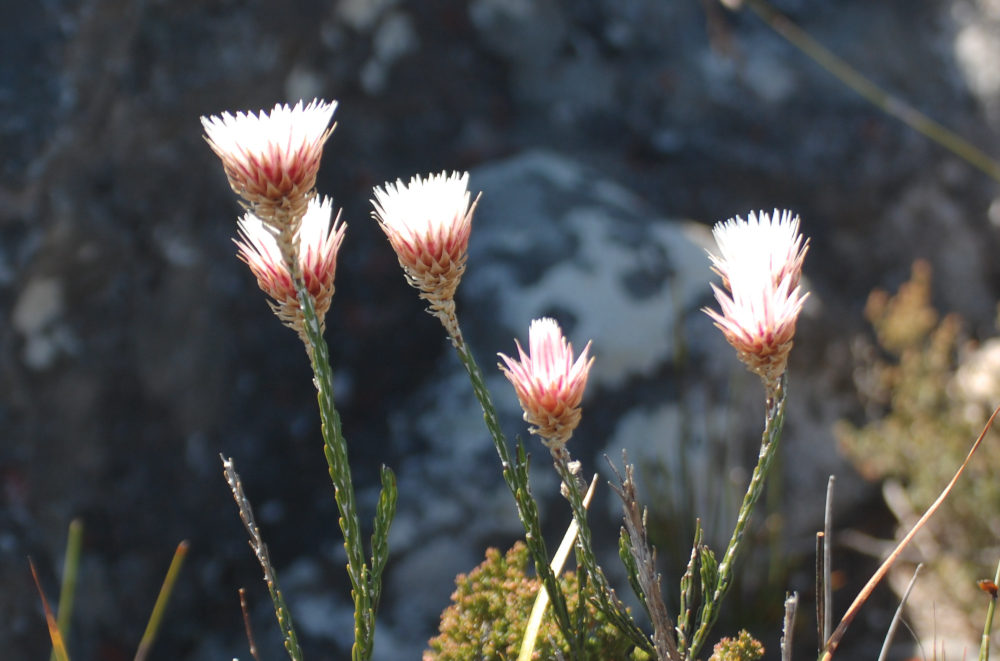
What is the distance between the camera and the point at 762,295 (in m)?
0.64

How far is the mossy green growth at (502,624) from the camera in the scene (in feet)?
2.74

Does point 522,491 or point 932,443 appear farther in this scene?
point 932,443

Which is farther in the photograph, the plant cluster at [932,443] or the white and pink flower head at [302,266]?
the plant cluster at [932,443]

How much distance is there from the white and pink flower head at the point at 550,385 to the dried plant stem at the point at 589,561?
0.02 metres

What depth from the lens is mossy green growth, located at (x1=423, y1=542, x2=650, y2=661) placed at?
2.74 feet

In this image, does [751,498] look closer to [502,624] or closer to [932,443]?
[502,624]

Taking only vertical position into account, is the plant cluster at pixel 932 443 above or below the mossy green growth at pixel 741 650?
above

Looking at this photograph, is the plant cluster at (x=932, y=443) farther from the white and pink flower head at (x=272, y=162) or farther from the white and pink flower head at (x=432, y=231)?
the white and pink flower head at (x=272, y=162)

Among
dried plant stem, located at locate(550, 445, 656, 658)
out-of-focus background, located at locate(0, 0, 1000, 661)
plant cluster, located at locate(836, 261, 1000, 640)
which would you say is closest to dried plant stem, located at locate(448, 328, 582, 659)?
dried plant stem, located at locate(550, 445, 656, 658)

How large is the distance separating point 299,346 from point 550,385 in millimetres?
1234

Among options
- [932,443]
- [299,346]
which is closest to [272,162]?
[299,346]

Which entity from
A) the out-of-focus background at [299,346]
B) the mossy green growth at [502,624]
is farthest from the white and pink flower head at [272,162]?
the out-of-focus background at [299,346]

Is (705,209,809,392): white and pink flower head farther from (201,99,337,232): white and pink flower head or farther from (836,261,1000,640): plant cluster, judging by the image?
(836,261,1000,640): plant cluster

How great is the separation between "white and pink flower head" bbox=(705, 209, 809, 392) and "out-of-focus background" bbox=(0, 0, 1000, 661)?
82 centimetres
